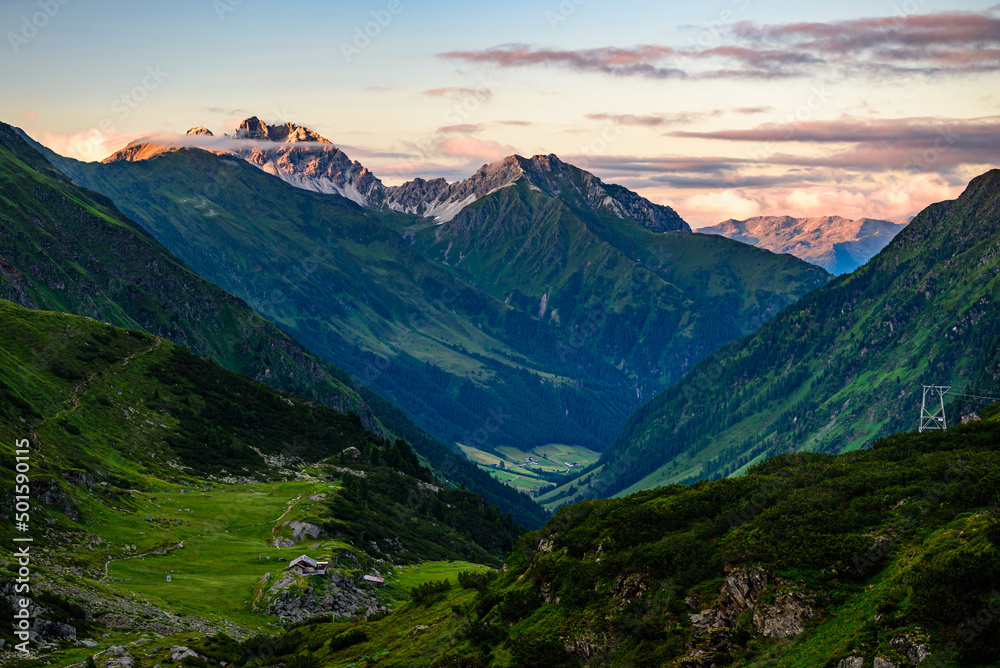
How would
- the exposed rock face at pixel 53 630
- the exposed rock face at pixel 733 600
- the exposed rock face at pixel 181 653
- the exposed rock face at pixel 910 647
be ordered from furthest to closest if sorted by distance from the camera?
the exposed rock face at pixel 181 653 → the exposed rock face at pixel 53 630 → the exposed rock face at pixel 733 600 → the exposed rock face at pixel 910 647

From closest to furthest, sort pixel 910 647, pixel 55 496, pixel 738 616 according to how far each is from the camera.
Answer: pixel 910 647, pixel 738 616, pixel 55 496

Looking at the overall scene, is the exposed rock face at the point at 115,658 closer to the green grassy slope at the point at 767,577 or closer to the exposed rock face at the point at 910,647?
the green grassy slope at the point at 767,577

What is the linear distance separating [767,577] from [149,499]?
112m

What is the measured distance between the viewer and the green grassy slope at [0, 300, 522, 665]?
9738cm

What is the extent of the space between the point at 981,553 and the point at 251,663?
61.4 m

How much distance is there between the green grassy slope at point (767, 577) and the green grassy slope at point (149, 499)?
31.8 meters

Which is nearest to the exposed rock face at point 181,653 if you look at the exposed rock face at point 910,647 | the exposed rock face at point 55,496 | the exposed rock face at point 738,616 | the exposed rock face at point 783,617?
the exposed rock face at point 55,496

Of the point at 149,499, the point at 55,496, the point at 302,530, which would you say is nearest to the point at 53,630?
the point at 55,496

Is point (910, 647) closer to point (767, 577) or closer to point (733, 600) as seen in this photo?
point (767, 577)

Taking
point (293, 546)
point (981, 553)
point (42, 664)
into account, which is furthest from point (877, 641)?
point (293, 546)

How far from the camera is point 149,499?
132m

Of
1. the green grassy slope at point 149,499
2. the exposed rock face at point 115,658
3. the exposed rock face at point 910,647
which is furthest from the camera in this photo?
the green grassy slope at point 149,499

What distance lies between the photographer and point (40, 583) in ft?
270

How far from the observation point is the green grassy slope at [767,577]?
1599 inches
